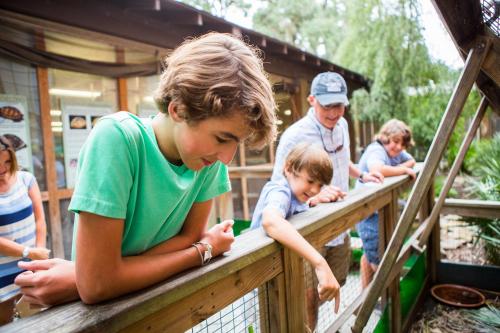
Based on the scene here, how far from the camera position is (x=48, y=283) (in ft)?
2.66

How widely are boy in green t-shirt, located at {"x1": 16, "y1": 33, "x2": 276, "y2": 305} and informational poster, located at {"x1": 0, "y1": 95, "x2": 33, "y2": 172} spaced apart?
357 cm

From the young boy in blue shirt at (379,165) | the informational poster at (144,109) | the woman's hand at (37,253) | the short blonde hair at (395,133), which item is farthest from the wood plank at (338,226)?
the informational poster at (144,109)

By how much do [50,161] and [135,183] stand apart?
3.93 m

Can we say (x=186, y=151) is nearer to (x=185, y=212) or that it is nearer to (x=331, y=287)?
(x=185, y=212)

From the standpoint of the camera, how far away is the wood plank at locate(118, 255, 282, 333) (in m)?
0.86

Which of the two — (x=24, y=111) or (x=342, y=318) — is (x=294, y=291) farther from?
(x=24, y=111)

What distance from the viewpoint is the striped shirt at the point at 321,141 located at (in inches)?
94.4

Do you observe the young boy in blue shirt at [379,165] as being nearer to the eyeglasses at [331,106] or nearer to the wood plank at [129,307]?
the eyeglasses at [331,106]

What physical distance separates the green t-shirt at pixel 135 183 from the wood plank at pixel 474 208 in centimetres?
327

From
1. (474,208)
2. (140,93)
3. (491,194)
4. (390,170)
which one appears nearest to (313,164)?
(390,170)

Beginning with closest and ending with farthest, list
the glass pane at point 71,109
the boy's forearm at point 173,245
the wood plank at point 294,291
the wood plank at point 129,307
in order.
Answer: the wood plank at point 129,307, the boy's forearm at point 173,245, the wood plank at point 294,291, the glass pane at point 71,109

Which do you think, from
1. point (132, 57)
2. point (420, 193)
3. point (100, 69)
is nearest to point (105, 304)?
point (420, 193)

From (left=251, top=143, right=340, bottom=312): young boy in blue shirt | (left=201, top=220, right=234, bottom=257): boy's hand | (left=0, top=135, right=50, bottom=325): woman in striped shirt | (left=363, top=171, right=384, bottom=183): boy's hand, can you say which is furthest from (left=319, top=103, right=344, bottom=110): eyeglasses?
(left=0, top=135, right=50, bottom=325): woman in striped shirt

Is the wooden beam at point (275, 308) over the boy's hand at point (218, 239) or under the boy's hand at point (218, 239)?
under
